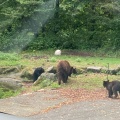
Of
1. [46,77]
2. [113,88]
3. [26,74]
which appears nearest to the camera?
[113,88]

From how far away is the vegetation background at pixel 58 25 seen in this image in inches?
1276

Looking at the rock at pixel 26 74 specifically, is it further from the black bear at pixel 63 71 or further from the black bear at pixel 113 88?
the black bear at pixel 113 88

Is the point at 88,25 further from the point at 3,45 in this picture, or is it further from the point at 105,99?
the point at 105,99

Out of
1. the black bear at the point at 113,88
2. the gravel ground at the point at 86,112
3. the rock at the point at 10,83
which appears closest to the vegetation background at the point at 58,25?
the rock at the point at 10,83

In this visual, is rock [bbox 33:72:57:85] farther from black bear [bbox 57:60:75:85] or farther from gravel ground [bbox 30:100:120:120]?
gravel ground [bbox 30:100:120:120]

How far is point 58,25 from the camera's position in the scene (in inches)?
1380

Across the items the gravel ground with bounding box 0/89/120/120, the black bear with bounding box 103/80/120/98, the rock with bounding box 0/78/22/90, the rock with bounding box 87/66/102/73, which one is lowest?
the rock with bounding box 0/78/22/90

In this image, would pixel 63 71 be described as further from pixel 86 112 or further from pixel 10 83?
pixel 86 112

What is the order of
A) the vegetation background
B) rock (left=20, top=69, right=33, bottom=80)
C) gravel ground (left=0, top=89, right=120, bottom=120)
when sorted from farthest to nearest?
the vegetation background < rock (left=20, top=69, right=33, bottom=80) < gravel ground (left=0, top=89, right=120, bottom=120)

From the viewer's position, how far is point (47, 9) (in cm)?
3275

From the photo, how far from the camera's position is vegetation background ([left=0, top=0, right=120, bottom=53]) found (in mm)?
32406

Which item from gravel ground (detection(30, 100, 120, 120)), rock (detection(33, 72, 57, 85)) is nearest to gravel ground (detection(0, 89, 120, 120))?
gravel ground (detection(30, 100, 120, 120))

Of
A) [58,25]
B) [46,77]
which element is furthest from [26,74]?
[58,25]

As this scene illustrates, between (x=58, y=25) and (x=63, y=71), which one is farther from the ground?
(x=58, y=25)
